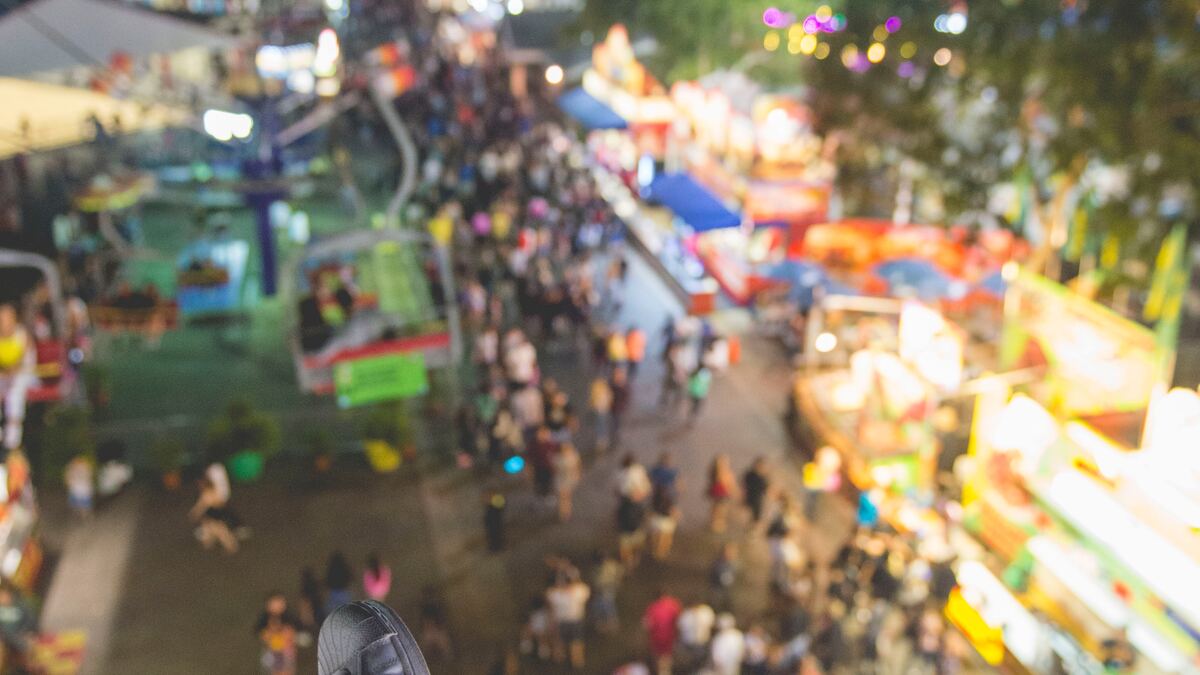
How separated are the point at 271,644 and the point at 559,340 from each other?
8615mm

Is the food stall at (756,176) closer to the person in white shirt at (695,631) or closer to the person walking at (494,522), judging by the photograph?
the person walking at (494,522)

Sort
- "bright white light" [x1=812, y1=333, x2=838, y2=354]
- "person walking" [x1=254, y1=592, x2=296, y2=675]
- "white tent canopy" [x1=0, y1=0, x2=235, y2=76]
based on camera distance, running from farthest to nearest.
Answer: "bright white light" [x1=812, y1=333, x2=838, y2=354], "white tent canopy" [x1=0, y1=0, x2=235, y2=76], "person walking" [x1=254, y1=592, x2=296, y2=675]

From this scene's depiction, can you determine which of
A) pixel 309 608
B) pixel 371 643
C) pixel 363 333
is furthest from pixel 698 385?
pixel 371 643

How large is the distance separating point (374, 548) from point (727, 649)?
4.40 m

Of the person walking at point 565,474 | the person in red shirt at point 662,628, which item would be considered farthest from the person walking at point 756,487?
the person in red shirt at point 662,628

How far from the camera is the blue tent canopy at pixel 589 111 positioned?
80.4 ft

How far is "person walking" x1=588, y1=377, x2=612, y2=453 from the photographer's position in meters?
12.9

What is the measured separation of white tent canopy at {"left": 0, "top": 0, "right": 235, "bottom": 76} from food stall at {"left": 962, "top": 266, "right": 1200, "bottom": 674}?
36.1 feet

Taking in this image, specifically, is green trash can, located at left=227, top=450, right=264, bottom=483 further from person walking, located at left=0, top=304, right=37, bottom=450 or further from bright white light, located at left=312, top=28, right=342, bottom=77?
bright white light, located at left=312, top=28, right=342, bottom=77

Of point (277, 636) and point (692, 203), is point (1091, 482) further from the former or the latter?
point (692, 203)

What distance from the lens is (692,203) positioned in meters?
18.8

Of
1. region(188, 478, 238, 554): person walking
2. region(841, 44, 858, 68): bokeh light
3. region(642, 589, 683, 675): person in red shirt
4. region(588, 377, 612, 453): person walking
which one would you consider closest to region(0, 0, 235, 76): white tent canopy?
region(188, 478, 238, 554): person walking

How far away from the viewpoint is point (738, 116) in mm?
20984

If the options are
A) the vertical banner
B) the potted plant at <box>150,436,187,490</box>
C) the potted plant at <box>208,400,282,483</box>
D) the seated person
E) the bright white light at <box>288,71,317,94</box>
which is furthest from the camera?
the bright white light at <box>288,71,317,94</box>
